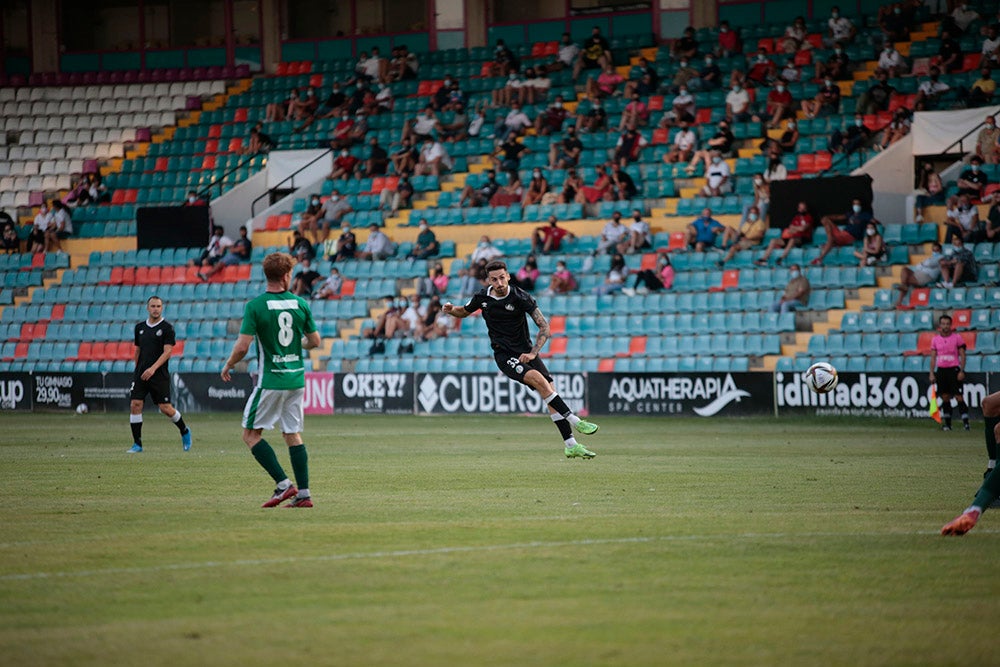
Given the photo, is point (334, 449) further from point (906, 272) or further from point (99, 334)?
point (99, 334)

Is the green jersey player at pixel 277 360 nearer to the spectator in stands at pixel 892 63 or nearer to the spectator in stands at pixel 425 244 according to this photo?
the spectator in stands at pixel 425 244

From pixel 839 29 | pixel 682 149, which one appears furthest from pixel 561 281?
pixel 839 29

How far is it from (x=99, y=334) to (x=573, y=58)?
15.3 meters

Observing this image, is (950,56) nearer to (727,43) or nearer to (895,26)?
(895,26)

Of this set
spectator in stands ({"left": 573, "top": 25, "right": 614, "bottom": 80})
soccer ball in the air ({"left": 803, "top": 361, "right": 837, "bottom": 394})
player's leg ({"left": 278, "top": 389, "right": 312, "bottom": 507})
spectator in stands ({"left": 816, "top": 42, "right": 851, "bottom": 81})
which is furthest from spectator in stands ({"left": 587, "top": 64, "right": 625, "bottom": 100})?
player's leg ({"left": 278, "top": 389, "right": 312, "bottom": 507})

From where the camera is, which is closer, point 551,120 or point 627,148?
point 627,148

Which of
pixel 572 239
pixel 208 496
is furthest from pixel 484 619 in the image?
pixel 572 239

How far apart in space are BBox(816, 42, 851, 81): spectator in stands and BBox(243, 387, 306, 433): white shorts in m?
24.7

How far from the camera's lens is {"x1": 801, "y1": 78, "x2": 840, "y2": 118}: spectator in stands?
32.3 m

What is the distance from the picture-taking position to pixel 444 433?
2320cm

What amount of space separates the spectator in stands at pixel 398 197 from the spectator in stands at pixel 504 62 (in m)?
5.09

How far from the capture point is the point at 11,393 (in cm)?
3341

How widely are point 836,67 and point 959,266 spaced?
8888 millimetres

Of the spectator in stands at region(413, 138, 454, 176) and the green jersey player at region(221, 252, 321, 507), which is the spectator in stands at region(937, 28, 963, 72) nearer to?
the spectator in stands at region(413, 138, 454, 176)
